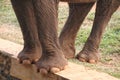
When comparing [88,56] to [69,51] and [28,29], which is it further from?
[28,29]

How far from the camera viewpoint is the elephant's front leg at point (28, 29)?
4383 millimetres

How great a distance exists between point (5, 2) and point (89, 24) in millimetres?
2371

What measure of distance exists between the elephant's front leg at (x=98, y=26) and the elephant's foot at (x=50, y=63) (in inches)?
35.5

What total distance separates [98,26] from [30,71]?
0.88m

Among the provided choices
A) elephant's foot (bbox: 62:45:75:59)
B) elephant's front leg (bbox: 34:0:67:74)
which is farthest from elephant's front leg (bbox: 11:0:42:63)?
elephant's foot (bbox: 62:45:75:59)

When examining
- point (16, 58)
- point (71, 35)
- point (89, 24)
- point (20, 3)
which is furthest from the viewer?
point (89, 24)

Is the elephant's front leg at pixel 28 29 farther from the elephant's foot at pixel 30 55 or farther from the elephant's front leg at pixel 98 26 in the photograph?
the elephant's front leg at pixel 98 26

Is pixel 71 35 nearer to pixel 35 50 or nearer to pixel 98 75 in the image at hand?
pixel 35 50

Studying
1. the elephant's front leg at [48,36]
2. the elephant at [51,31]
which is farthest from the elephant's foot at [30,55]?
the elephant's front leg at [48,36]

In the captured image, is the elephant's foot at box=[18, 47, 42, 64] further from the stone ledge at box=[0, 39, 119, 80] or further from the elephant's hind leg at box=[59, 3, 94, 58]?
the elephant's hind leg at box=[59, 3, 94, 58]

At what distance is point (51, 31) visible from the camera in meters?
4.07

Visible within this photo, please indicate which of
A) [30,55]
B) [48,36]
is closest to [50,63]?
[48,36]

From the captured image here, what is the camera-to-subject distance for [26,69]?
459 centimetres

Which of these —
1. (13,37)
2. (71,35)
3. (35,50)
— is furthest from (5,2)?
(35,50)
